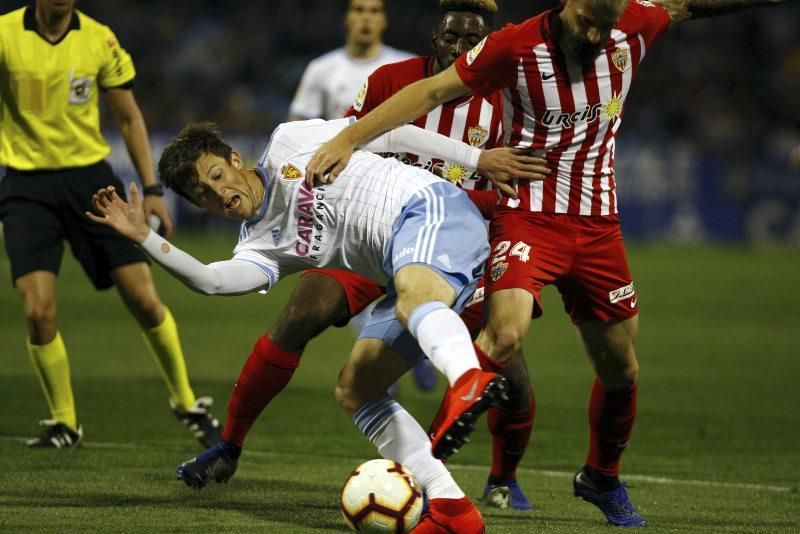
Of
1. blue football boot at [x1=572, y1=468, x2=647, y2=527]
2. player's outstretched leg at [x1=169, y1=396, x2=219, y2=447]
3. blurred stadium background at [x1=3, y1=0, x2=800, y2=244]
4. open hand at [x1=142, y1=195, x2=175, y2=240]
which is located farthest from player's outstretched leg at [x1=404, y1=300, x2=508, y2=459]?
blurred stadium background at [x1=3, y1=0, x2=800, y2=244]

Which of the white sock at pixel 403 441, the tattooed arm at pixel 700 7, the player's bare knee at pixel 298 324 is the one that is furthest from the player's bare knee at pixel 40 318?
the tattooed arm at pixel 700 7

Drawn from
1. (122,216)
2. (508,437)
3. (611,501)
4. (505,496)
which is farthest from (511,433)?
(122,216)

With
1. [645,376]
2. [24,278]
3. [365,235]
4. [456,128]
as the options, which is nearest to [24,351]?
[24,278]

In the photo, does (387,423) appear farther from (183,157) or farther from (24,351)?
(24,351)

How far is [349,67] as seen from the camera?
10.0 meters

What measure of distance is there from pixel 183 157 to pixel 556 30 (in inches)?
60.7

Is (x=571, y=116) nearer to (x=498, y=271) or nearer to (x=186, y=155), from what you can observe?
(x=498, y=271)

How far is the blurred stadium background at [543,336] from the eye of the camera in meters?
6.00

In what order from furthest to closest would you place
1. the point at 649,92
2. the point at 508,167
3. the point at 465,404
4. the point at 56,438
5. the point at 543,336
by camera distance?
1. the point at 649,92
2. the point at 543,336
3. the point at 56,438
4. the point at 508,167
5. the point at 465,404

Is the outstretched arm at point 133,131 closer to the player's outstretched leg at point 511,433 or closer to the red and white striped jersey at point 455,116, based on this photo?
the red and white striped jersey at point 455,116

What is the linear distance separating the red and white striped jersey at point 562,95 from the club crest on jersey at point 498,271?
0.31 metres

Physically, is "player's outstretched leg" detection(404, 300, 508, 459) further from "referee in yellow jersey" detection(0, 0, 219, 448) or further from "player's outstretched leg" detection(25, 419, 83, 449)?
"player's outstretched leg" detection(25, 419, 83, 449)

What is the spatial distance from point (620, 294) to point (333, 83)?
501 centimetres

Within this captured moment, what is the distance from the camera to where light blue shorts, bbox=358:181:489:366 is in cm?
483
